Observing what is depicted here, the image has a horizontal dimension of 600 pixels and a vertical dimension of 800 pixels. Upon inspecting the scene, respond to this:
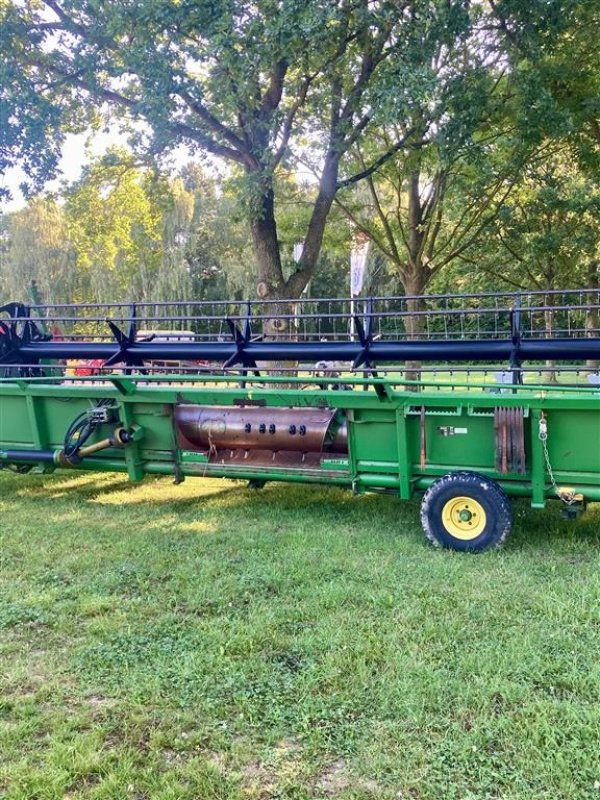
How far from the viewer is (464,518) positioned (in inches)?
195

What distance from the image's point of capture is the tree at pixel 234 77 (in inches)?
339

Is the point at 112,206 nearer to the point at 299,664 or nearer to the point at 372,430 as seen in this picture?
the point at 372,430

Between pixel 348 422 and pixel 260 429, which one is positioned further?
pixel 260 429

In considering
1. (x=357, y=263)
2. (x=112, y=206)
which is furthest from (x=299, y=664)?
(x=357, y=263)

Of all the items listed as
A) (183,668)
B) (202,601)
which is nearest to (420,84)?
(202,601)

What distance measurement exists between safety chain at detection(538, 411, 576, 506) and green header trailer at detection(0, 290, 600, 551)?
11 mm

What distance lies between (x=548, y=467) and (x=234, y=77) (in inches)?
277

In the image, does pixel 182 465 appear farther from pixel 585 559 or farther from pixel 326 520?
pixel 585 559

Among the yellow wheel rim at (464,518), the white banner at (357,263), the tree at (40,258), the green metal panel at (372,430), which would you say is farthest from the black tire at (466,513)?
the tree at (40,258)

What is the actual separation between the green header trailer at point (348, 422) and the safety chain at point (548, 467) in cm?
1

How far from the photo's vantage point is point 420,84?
815 centimetres

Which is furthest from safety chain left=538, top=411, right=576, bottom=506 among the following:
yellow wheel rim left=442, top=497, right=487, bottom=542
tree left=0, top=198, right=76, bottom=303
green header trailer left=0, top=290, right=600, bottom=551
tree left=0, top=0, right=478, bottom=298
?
tree left=0, top=198, right=76, bottom=303

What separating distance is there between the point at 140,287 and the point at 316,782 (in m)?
34.8

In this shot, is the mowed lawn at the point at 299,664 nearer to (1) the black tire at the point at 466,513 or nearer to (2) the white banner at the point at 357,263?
(1) the black tire at the point at 466,513
